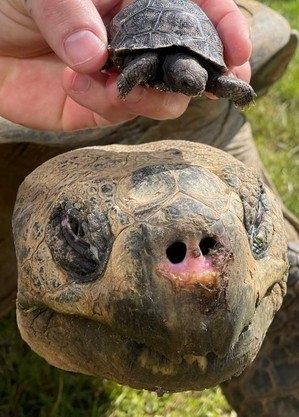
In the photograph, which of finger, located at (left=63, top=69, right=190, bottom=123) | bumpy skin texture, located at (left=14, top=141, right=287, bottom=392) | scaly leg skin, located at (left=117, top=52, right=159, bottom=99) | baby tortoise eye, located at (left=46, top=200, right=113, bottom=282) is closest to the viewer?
bumpy skin texture, located at (left=14, top=141, right=287, bottom=392)

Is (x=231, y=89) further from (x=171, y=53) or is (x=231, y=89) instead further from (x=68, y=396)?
(x=68, y=396)

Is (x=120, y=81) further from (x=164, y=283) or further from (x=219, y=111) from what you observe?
(x=219, y=111)

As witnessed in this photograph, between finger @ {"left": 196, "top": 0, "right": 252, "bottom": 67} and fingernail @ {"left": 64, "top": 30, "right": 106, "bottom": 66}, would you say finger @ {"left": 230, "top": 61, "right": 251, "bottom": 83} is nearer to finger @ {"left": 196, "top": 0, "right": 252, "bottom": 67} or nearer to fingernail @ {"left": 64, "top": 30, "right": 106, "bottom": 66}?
finger @ {"left": 196, "top": 0, "right": 252, "bottom": 67}

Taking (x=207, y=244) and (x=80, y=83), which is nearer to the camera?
(x=207, y=244)

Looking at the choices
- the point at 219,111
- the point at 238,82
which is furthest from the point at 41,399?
the point at 238,82

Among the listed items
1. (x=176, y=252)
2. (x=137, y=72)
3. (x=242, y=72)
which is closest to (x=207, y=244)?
(x=176, y=252)

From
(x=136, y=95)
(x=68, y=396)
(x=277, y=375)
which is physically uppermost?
(x=136, y=95)

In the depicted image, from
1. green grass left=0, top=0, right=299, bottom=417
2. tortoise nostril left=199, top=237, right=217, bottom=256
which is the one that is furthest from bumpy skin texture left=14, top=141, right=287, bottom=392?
green grass left=0, top=0, right=299, bottom=417

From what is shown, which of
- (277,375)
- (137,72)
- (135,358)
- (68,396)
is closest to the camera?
(135,358)
